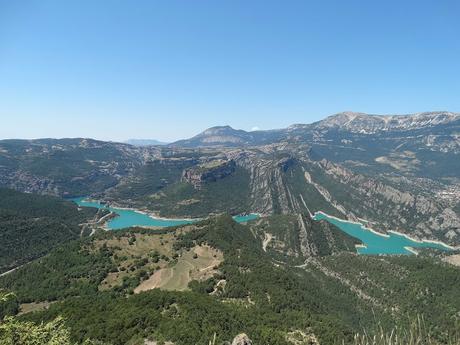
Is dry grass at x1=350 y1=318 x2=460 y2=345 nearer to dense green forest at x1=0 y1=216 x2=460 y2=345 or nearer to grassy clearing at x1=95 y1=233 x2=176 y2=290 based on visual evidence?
dense green forest at x1=0 y1=216 x2=460 y2=345

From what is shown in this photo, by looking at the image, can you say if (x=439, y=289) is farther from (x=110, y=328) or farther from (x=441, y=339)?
(x=110, y=328)

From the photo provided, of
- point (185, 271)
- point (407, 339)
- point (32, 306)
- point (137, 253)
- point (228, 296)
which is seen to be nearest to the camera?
point (407, 339)

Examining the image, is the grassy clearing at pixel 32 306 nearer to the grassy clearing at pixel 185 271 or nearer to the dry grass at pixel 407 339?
the grassy clearing at pixel 185 271

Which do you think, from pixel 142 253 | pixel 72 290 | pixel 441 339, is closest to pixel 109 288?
pixel 72 290

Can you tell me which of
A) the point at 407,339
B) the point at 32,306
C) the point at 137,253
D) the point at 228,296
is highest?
the point at 407,339

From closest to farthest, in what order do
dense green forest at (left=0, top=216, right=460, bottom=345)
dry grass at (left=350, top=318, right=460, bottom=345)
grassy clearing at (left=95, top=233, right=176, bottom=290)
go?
dry grass at (left=350, top=318, right=460, bottom=345) < dense green forest at (left=0, top=216, right=460, bottom=345) < grassy clearing at (left=95, top=233, right=176, bottom=290)

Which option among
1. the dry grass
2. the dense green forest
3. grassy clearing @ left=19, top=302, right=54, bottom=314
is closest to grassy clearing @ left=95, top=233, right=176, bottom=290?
the dense green forest

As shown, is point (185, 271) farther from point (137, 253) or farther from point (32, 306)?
point (32, 306)

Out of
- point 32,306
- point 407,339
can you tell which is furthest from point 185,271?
point 407,339
